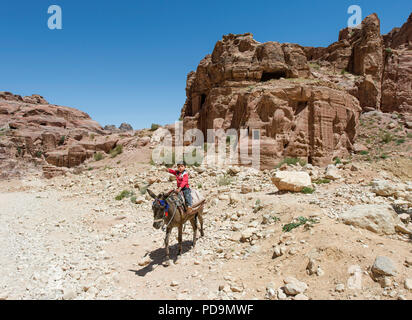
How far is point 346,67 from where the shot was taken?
95.0ft

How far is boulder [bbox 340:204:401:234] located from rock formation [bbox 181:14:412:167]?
8.15 m

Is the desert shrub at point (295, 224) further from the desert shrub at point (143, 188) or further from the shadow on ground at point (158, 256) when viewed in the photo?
the desert shrub at point (143, 188)

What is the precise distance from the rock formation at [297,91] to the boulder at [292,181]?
4.77 m

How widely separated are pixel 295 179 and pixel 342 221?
10.6ft

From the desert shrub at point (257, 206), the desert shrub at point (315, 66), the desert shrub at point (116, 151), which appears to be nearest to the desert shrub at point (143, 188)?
the desert shrub at point (257, 206)

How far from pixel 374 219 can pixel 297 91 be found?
1148 centimetres

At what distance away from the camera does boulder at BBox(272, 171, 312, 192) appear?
8442mm

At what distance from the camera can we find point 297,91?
14906mm

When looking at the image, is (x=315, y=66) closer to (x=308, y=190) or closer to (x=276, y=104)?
(x=276, y=104)

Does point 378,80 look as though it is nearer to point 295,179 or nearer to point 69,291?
point 295,179

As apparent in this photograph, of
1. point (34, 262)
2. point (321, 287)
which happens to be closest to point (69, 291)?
point (34, 262)

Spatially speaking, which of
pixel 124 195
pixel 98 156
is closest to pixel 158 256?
pixel 124 195
